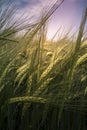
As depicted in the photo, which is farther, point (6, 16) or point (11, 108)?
point (6, 16)

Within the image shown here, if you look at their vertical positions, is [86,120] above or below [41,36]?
below

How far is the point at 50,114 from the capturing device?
1.02 m

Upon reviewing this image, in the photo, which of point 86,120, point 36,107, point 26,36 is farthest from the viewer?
point 86,120

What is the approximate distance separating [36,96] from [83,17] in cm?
22

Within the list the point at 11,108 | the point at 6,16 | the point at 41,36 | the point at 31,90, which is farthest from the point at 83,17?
the point at 6,16

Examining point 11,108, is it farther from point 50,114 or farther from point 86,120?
point 86,120

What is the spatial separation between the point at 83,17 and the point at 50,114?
434mm

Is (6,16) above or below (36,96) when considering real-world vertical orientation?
above

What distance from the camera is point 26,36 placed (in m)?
0.82

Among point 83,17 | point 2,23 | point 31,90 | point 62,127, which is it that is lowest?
point 62,127

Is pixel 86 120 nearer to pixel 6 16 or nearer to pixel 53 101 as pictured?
pixel 53 101

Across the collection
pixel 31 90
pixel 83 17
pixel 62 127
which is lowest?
pixel 62 127

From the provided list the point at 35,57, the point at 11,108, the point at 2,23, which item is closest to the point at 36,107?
the point at 11,108

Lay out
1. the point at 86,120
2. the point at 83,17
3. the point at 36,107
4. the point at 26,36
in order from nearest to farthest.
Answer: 1. the point at 83,17
2. the point at 26,36
3. the point at 36,107
4. the point at 86,120
